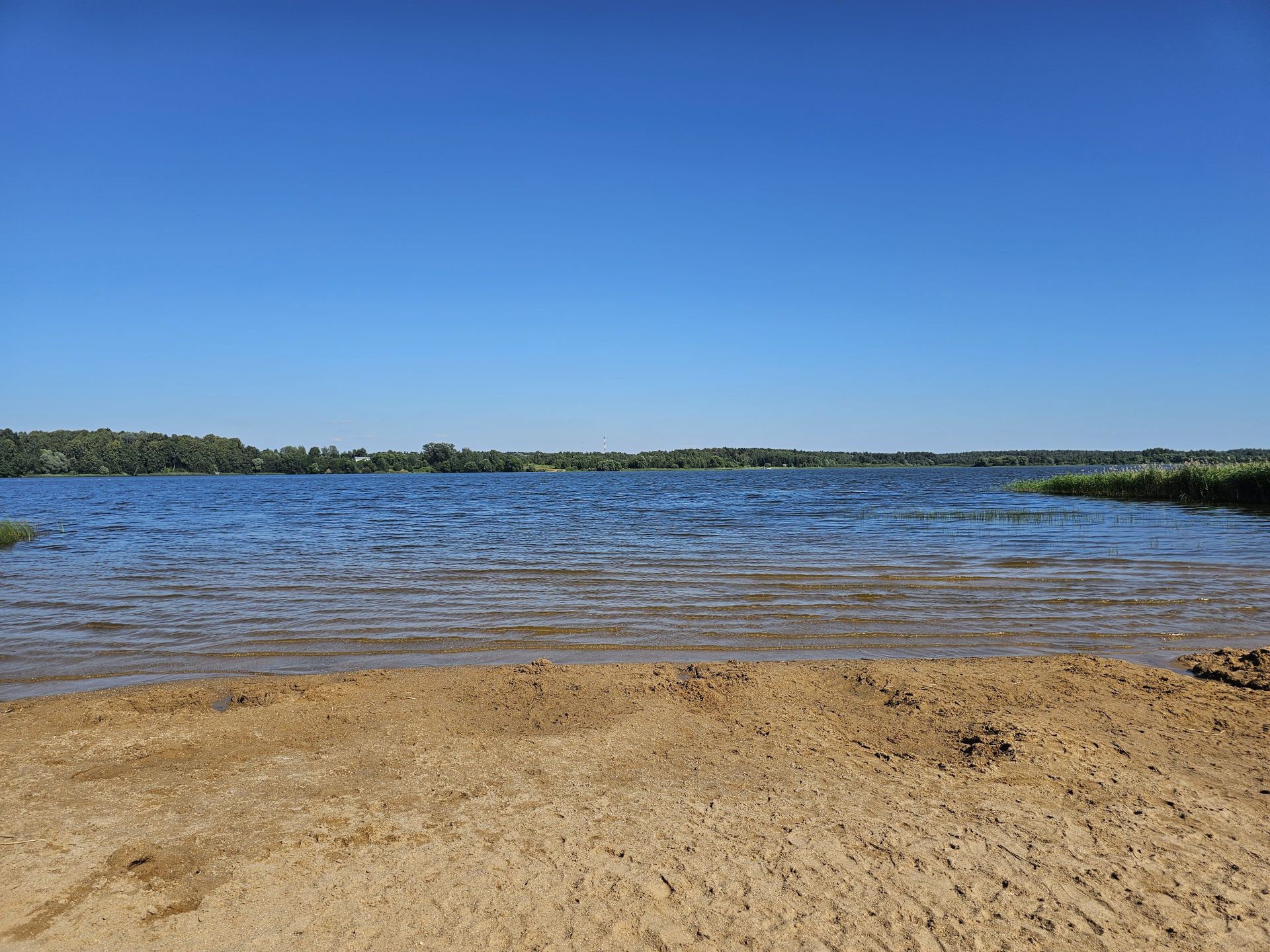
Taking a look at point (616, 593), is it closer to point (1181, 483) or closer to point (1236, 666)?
point (1236, 666)

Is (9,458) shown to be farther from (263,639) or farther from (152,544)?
(263,639)

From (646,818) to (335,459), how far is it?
170m

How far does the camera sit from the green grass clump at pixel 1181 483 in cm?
3444

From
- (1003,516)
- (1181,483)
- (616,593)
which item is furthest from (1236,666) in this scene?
(1181,483)

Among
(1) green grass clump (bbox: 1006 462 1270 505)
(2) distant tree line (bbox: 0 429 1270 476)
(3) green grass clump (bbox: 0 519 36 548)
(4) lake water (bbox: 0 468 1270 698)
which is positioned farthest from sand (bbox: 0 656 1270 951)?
(2) distant tree line (bbox: 0 429 1270 476)

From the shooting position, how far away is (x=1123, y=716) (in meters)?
6.34

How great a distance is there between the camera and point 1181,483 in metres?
38.1

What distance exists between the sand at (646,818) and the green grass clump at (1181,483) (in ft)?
116

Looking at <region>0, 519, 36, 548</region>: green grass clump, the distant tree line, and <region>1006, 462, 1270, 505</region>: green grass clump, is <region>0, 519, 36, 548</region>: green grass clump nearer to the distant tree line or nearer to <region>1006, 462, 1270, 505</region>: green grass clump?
<region>1006, 462, 1270, 505</region>: green grass clump

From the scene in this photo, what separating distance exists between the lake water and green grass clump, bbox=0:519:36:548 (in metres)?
1.14

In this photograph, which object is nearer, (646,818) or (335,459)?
(646,818)

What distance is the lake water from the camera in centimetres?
973

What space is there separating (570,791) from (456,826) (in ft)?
2.71

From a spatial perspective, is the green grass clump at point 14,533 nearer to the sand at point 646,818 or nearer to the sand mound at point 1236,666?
the sand at point 646,818
